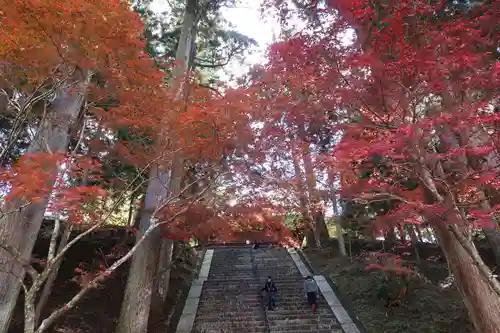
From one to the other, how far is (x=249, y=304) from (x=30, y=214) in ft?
23.4

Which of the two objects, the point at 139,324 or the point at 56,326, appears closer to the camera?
the point at 139,324

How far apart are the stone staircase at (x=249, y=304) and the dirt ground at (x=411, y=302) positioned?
43.0 inches

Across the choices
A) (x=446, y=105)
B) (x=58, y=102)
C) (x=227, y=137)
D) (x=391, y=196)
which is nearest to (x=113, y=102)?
(x=58, y=102)

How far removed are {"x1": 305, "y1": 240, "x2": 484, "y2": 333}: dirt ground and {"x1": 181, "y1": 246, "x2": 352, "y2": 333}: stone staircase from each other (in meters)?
1.09

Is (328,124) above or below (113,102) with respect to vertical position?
above

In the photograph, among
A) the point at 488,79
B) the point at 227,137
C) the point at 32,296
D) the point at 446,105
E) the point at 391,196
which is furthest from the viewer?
the point at 227,137

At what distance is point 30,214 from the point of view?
5.27 meters

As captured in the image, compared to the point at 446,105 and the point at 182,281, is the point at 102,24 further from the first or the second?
the point at 182,281

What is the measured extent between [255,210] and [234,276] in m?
3.52

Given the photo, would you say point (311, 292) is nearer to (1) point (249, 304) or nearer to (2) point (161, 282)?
(1) point (249, 304)

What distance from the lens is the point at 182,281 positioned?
40.1ft

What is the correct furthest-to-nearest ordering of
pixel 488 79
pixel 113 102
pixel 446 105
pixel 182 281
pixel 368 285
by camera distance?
pixel 182 281 < pixel 368 285 < pixel 113 102 < pixel 446 105 < pixel 488 79

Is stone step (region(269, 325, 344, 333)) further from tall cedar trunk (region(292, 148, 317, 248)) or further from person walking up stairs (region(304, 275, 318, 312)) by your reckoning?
tall cedar trunk (region(292, 148, 317, 248))

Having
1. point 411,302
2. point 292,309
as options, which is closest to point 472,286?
point 411,302
